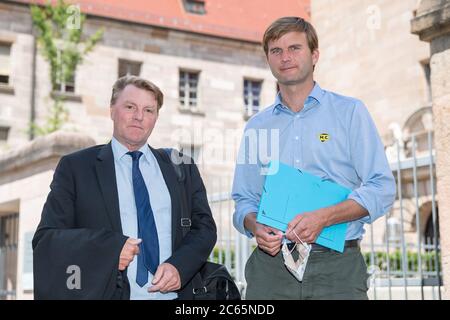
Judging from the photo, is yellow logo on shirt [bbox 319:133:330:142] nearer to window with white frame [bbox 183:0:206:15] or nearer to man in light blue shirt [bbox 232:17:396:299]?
man in light blue shirt [bbox 232:17:396:299]

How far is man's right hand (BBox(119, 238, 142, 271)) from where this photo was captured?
106 inches

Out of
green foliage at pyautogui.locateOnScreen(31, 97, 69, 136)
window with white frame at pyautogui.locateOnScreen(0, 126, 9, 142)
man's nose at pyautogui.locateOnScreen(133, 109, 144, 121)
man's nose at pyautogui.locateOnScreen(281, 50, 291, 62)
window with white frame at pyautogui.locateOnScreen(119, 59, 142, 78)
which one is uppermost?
window with white frame at pyautogui.locateOnScreen(119, 59, 142, 78)

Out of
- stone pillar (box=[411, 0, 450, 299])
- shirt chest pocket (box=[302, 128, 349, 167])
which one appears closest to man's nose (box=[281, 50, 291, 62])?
shirt chest pocket (box=[302, 128, 349, 167])

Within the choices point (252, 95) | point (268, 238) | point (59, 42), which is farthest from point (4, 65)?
point (268, 238)

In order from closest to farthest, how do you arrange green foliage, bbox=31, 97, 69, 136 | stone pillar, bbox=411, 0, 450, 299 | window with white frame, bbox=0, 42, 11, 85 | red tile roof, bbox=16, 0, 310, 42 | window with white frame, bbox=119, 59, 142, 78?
stone pillar, bbox=411, 0, 450, 299
green foliage, bbox=31, 97, 69, 136
window with white frame, bbox=0, 42, 11, 85
red tile roof, bbox=16, 0, 310, 42
window with white frame, bbox=119, 59, 142, 78

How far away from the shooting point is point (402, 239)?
238 inches

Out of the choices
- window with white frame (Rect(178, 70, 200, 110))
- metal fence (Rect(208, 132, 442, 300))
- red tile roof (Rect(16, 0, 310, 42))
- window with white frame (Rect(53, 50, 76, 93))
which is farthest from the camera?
window with white frame (Rect(178, 70, 200, 110))

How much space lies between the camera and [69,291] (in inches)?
104

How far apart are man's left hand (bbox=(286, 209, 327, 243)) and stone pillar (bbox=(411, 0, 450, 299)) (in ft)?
6.17

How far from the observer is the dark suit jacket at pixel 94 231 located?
2.69m

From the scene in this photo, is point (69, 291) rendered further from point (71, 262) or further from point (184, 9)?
point (184, 9)

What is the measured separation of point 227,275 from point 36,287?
31.3 inches

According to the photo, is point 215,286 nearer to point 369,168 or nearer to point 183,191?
point 183,191

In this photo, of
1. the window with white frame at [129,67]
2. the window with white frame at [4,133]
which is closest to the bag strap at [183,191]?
the window with white frame at [4,133]
